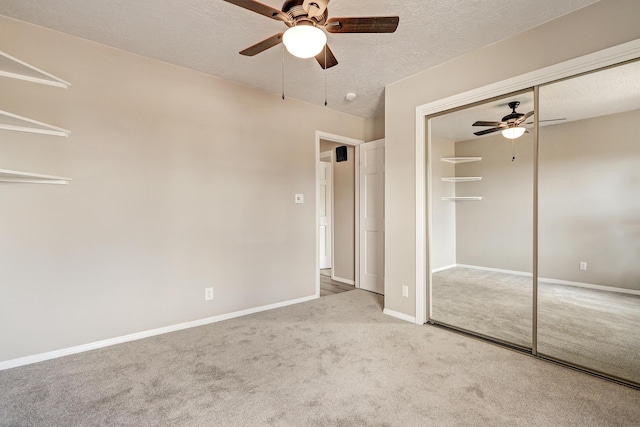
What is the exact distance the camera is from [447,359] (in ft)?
7.57

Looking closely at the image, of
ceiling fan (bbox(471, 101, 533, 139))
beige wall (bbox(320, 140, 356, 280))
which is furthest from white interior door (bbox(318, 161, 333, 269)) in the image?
ceiling fan (bbox(471, 101, 533, 139))

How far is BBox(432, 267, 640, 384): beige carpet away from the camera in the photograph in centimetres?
212

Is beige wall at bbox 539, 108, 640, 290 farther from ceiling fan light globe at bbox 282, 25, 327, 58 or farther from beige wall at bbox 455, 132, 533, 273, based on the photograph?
ceiling fan light globe at bbox 282, 25, 327, 58

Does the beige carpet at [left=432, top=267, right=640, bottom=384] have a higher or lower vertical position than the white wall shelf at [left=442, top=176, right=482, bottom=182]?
lower

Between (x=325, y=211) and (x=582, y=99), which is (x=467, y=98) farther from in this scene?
(x=325, y=211)

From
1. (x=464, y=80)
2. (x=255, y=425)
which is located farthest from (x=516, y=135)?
(x=255, y=425)

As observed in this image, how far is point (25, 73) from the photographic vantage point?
2096 millimetres

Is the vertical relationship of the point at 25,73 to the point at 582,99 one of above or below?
above

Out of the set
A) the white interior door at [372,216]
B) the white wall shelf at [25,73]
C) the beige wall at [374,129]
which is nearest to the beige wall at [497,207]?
the white interior door at [372,216]

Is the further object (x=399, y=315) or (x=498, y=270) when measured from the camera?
(x=399, y=315)

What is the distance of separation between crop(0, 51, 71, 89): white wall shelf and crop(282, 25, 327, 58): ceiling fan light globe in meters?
1.68

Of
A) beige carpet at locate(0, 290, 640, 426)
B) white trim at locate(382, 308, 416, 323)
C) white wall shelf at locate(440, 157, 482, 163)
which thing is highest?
white wall shelf at locate(440, 157, 482, 163)

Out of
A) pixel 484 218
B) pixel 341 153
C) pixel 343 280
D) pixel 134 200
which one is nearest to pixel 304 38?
pixel 134 200

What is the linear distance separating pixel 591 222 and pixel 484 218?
30.9 inches
